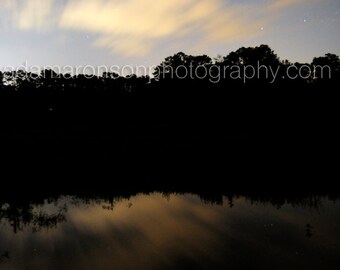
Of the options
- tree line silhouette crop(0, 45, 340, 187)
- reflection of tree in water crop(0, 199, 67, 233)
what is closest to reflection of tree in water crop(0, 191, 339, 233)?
reflection of tree in water crop(0, 199, 67, 233)

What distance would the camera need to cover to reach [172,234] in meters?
12.2

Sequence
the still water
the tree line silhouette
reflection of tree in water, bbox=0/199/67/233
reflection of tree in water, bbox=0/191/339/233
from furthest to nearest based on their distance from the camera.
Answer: the tree line silhouette → reflection of tree in water, bbox=0/191/339/233 → reflection of tree in water, bbox=0/199/67/233 → the still water

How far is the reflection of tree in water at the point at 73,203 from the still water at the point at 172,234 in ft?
0.16

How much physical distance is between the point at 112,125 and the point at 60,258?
5207 cm

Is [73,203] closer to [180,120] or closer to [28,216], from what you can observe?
[28,216]

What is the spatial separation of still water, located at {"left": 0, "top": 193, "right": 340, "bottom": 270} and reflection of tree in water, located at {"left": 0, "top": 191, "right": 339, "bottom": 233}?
0.05 metres

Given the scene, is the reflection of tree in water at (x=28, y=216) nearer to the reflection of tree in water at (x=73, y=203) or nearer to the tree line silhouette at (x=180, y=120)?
the reflection of tree in water at (x=73, y=203)

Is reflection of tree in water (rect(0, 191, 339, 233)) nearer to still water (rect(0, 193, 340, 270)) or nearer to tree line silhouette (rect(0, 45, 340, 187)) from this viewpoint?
still water (rect(0, 193, 340, 270))

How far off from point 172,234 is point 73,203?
23.4 ft

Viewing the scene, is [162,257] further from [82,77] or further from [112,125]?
[82,77]

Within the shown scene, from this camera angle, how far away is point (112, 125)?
2429 inches

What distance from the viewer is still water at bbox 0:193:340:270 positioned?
32.4 feet

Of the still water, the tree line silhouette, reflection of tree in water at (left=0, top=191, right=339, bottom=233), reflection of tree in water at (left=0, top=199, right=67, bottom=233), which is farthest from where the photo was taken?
the tree line silhouette

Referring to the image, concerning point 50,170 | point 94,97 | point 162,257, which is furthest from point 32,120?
point 162,257
